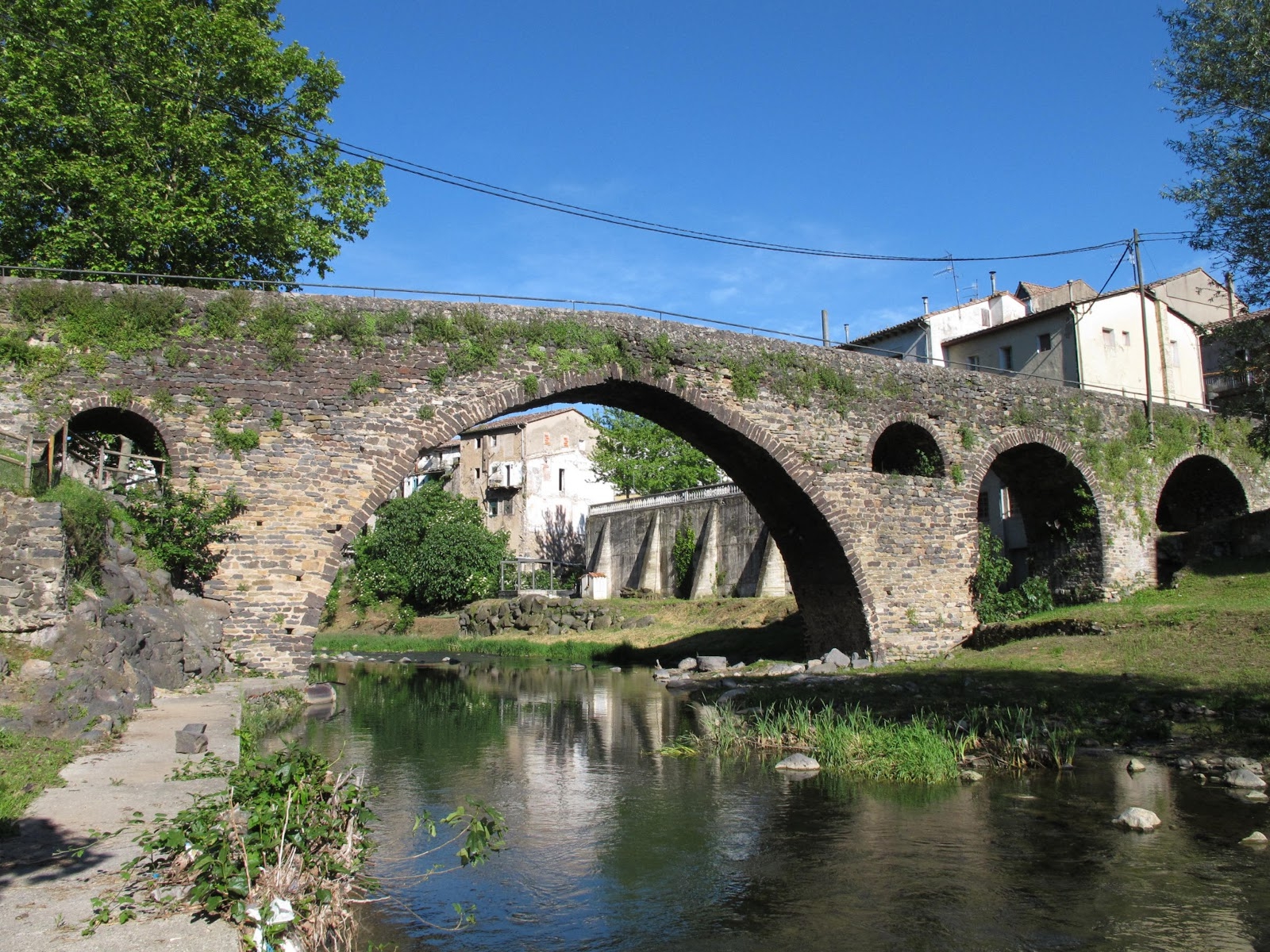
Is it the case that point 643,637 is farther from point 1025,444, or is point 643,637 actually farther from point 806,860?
point 806,860

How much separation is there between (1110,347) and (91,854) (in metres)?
28.3

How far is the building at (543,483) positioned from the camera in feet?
143

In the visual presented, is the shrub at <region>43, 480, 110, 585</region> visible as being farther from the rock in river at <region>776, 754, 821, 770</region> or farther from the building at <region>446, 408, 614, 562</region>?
the building at <region>446, 408, 614, 562</region>

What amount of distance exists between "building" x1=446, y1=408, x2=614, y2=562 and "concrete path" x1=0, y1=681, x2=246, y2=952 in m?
35.7

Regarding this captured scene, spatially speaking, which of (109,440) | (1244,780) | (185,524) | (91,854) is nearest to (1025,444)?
(1244,780)

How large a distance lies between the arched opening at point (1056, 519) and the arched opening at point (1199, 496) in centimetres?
358

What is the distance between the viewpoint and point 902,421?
18.5 m

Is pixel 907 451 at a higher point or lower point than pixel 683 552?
higher

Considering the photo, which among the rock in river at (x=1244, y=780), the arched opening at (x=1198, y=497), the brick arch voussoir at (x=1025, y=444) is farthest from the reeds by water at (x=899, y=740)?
the arched opening at (x=1198, y=497)

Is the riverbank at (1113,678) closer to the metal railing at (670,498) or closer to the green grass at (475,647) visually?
the green grass at (475,647)

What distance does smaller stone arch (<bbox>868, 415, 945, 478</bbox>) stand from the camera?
18.7 metres

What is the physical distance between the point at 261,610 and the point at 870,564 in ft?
33.6

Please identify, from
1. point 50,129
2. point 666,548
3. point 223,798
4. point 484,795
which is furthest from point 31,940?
point 666,548

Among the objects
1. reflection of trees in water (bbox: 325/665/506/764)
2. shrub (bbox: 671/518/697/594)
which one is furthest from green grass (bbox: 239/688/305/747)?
shrub (bbox: 671/518/697/594)
